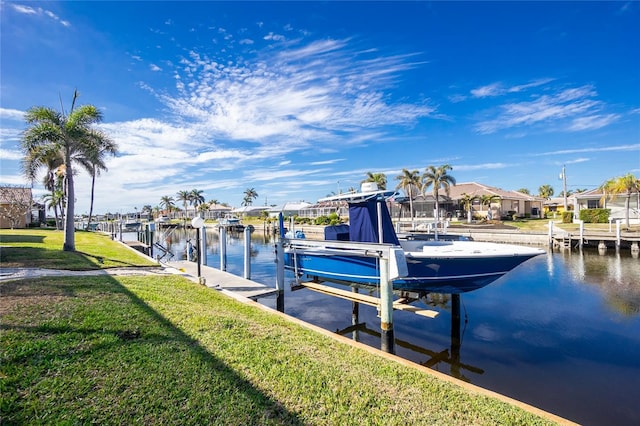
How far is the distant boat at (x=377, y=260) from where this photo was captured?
28.2 feet

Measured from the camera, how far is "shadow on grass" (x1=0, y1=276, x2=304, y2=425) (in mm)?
3256

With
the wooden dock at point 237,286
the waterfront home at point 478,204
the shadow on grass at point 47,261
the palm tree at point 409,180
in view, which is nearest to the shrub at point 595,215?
the waterfront home at point 478,204

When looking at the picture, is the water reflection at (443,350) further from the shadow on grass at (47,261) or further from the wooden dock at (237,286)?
the shadow on grass at (47,261)

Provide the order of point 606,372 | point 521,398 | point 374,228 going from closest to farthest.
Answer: point 521,398, point 606,372, point 374,228

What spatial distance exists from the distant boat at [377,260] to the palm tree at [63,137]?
35.1ft

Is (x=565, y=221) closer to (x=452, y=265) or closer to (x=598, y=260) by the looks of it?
(x=598, y=260)

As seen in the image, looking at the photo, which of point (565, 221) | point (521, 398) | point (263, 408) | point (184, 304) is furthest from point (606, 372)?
point (565, 221)

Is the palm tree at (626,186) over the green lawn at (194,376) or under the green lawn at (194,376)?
over

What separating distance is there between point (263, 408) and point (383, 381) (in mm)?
1650

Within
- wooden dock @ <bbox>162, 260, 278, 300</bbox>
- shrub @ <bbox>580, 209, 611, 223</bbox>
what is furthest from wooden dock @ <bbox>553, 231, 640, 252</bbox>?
wooden dock @ <bbox>162, 260, 278, 300</bbox>

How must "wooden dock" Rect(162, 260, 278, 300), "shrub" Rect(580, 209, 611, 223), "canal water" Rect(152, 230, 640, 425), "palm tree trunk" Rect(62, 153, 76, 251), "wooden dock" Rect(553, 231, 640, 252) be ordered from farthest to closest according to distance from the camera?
1. "shrub" Rect(580, 209, 611, 223)
2. "wooden dock" Rect(553, 231, 640, 252)
3. "palm tree trunk" Rect(62, 153, 76, 251)
4. "wooden dock" Rect(162, 260, 278, 300)
5. "canal water" Rect(152, 230, 640, 425)

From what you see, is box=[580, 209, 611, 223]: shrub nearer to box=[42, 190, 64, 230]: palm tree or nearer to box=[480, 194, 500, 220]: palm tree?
box=[480, 194, 500, 220]: palm tree

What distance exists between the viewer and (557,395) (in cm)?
666

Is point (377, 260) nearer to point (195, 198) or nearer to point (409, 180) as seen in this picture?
point (409, 180)
